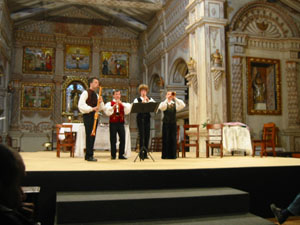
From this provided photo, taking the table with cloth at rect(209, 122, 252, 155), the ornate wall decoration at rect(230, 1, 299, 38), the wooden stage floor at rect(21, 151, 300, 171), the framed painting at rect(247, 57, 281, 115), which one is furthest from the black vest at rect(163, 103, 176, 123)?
the ornate wall decoration at rect(230, 1, 299, 38)

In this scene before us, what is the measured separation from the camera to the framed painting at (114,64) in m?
16.9

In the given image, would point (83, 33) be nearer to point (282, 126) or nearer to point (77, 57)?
point (77, 57)

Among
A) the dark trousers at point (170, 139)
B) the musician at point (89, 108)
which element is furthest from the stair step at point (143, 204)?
the dark trousers at point (170, 139)

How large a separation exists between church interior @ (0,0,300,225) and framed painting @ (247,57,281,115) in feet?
0.11

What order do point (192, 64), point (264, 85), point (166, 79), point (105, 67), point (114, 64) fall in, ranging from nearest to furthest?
point (192, 64)
point (264, 85)
point (166, 79)
point (105, 67)
point (114, 64)

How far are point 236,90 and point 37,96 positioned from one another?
1026 cm

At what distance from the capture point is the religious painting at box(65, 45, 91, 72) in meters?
16.5

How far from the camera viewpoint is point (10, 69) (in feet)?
50.5

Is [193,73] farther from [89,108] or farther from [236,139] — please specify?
[89,108]

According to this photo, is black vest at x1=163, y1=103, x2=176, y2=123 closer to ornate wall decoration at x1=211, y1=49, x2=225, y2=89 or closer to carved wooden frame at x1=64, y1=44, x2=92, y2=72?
ornate wall decoration at x1=211, y1=49, x2=225, y2=89

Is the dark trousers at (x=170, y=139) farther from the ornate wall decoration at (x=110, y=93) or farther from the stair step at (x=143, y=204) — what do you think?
the ornate wall decoration at (x=110, y=93)

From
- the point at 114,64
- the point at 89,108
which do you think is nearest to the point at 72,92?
the point at 114,64

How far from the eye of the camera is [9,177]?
5.77ft

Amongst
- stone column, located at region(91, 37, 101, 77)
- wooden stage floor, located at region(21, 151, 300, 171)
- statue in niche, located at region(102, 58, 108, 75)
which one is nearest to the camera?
wooden stage floor, located at region(21, 151, 300, 171)
